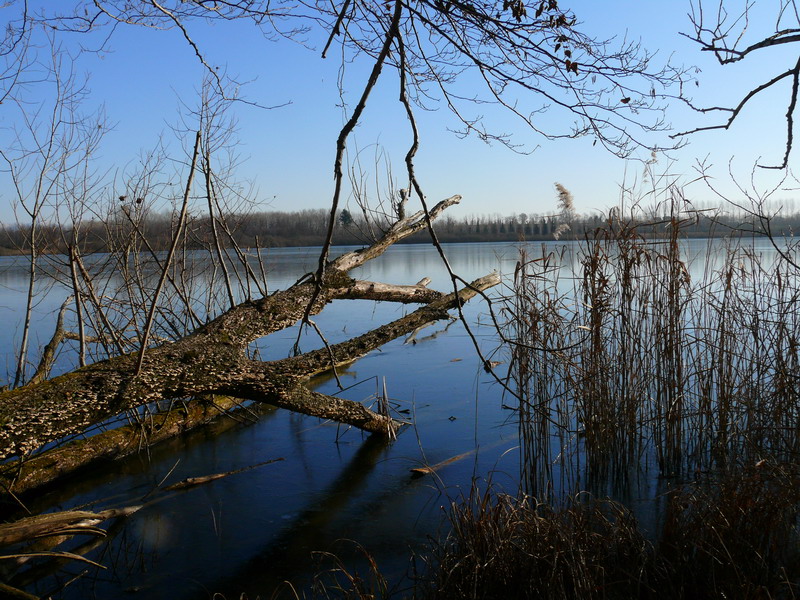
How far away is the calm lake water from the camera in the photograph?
10.6 feet

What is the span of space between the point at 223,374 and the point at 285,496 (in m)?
1.03

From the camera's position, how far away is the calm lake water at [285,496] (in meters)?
3.23

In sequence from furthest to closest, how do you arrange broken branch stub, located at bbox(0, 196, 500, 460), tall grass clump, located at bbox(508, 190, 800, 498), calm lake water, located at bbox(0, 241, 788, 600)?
tall grass clump, located at bbox(508, 190, 800, 498)
calm lake water, located at bbox(0, 241, 788, 600)
broken branch stub, located at bbox(0, 196, 500, 460)

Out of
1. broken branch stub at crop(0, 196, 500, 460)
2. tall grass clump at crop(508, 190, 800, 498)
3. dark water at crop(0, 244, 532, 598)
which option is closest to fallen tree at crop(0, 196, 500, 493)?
broken branch stub at crop(0, 196, 500, 460)

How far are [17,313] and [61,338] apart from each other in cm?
806

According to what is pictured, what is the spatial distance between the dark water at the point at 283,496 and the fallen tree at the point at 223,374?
1.21 ft

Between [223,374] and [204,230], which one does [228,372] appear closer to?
[223,374]

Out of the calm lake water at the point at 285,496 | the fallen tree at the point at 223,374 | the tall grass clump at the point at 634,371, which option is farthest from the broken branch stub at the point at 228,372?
the tall grass clump at the point at 634,371

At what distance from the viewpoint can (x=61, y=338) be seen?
16.9ft

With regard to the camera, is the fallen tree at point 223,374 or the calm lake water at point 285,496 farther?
the calm lake water at point 285,496

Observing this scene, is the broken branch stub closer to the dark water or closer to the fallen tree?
the fallen tree

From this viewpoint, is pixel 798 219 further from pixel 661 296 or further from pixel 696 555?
pixel 696 555

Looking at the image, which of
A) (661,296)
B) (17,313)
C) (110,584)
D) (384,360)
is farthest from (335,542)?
(17,313)

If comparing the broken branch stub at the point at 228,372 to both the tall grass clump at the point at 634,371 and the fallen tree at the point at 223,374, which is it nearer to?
the fallen tree at the point at 223,374
